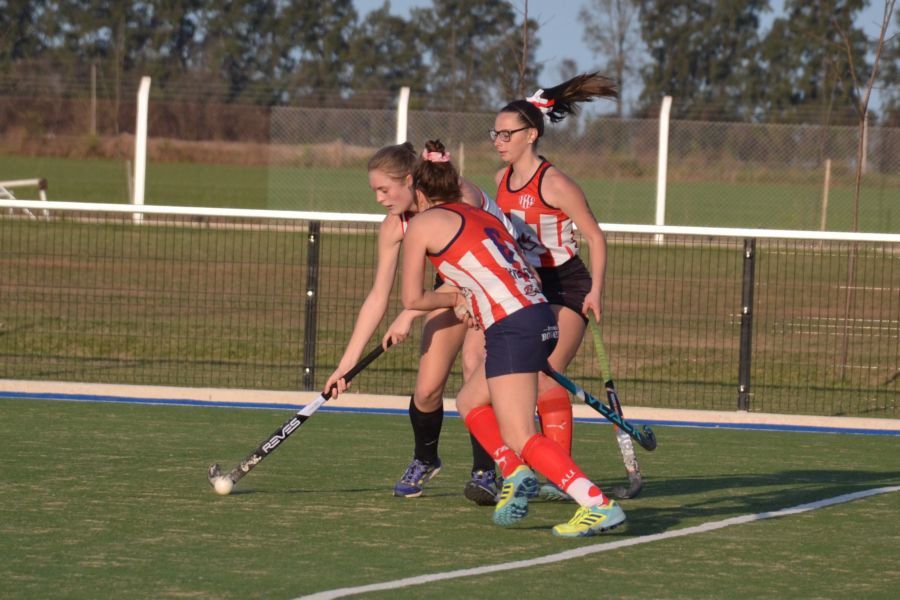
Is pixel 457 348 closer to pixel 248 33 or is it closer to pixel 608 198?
pixel 608 198

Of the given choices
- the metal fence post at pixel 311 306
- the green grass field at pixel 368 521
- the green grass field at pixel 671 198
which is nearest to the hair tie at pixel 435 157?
the green grass field at pixel 368 521

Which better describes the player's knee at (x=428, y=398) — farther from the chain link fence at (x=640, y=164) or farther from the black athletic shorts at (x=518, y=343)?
the chain link fence at (x=640, y=164)

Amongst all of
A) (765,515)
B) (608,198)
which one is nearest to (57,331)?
(765,515)

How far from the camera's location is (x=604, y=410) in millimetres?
7375

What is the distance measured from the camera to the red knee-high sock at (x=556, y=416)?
7.39 m

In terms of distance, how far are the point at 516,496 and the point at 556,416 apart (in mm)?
990

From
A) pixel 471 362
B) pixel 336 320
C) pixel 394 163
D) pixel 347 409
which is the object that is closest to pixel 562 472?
pixel 471 362

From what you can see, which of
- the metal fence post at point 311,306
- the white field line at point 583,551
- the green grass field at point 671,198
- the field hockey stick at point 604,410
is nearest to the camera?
the white field line at point 583,551

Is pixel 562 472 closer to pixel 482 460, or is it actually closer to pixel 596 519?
pixel 596 519

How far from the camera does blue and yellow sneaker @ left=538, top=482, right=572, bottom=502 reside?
7.63 metres

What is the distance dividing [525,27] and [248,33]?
48673 millimetres

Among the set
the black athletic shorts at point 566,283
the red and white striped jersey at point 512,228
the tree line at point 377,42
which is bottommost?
the black athletic shorts at point 566,283

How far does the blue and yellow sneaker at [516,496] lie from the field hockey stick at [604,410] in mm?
469

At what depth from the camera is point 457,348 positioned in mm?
7574
